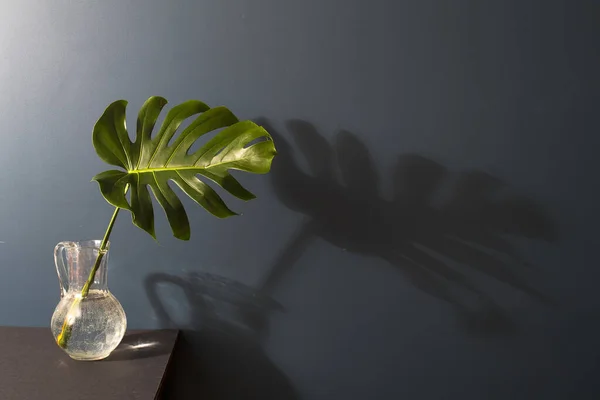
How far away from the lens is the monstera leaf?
1185 millimetres

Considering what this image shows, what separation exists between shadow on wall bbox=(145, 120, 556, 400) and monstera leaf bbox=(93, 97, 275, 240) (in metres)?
0.23

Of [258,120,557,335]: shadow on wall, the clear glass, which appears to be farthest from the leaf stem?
[258,120,557,335]: shadow on wall

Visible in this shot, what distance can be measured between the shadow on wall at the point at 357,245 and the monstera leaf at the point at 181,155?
228 millimetres

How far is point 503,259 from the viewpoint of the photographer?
152cm

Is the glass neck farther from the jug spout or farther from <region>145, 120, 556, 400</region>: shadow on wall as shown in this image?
<region>145, 120, 556, 400</region>: shadow on wall

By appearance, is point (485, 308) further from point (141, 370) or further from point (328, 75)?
point (141, 370)

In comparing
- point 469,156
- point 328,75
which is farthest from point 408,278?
point 328,75

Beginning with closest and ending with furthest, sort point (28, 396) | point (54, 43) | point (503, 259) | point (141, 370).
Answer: point (28, 396) → point (141, 370) → point (54, 43) → point (503, 259)

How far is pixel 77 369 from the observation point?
1198 millimetres

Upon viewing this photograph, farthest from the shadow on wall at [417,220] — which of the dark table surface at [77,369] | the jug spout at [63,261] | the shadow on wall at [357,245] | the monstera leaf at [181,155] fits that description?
the jug spout at [63,261]

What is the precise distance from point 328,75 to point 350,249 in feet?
1.41

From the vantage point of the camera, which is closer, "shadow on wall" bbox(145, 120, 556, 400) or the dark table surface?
the dark table surface

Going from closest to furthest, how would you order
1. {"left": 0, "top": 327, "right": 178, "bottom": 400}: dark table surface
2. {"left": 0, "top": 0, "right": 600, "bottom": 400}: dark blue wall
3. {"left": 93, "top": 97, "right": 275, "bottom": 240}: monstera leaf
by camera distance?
{"left": 0, "top": 327, "right": 178, "bottom": 400}: dark table surface
{"left": 93, "top": 97, "right": 275, "bottom": 240}: monstera leaf
{"left": 0, "top": 0, "right": 600, "bottom": 400}: dark blue wall

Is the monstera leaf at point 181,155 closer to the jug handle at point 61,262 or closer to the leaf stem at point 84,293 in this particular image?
the leaf stem at point 84,293
